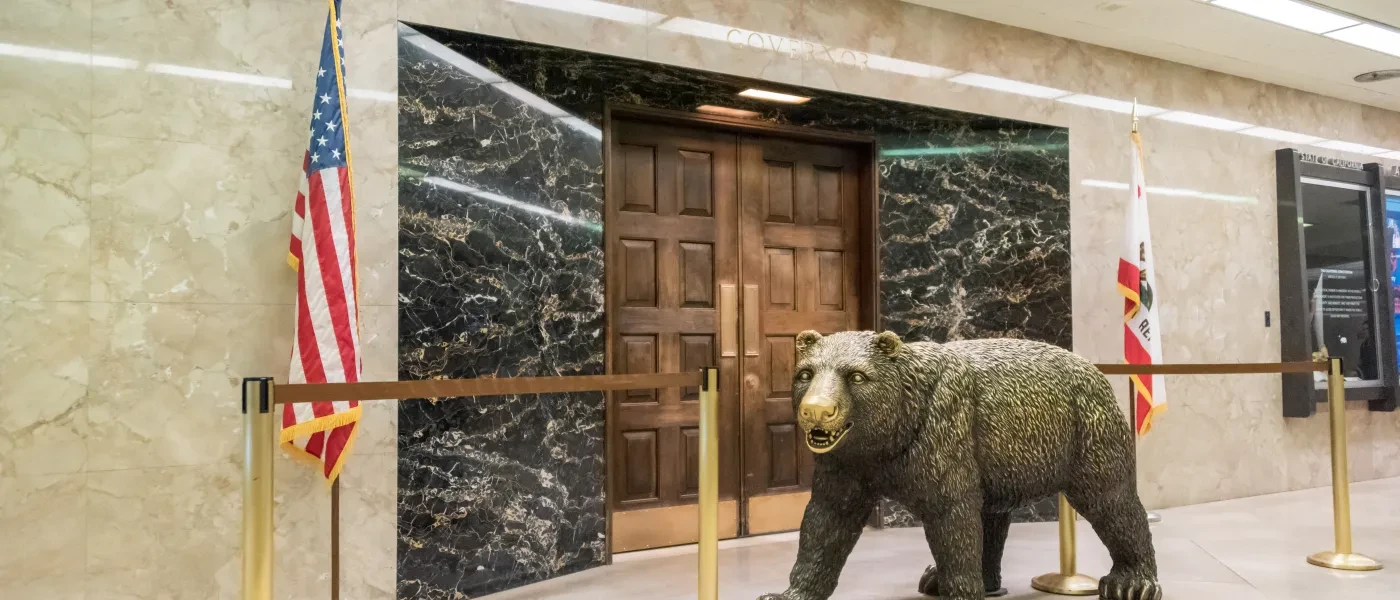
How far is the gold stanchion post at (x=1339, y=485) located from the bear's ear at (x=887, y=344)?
221cm

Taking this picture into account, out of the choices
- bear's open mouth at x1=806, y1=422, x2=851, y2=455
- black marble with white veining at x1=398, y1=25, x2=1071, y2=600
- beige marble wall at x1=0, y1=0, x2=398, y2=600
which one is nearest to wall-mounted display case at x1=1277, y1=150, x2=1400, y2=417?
black marble with white veining at x1=398, y1=25, x2=1071, y2=600

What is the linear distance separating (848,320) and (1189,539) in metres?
1.96

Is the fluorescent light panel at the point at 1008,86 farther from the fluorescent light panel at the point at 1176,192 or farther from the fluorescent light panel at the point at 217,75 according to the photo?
the fluorescent light panel at the point at 217,75

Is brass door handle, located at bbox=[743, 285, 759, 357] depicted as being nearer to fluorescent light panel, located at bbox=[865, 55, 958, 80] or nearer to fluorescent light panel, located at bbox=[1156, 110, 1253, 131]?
fluorescent light panel, located at bbox=[865, 55, 958, 80]

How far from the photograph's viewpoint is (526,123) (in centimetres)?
387

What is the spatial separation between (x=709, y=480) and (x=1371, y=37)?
5.28 metres

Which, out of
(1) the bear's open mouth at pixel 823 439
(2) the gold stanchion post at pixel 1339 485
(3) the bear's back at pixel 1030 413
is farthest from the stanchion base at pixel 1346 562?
(1) the bear's open mouth at pixel 823 439

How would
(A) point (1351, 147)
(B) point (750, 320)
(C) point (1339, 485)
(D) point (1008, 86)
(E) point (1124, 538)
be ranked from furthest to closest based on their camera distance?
(A) point (1351, 147), (D) point (1008, 86), (B) point (750, 320), (C) point (1339, 485), (E) point (1124, 538)

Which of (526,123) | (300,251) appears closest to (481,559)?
(300,251)

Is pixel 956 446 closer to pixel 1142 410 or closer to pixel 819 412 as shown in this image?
pixel 819 412

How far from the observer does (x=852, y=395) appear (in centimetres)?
249

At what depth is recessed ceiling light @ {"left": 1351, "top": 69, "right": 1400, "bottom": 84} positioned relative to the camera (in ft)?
20.2

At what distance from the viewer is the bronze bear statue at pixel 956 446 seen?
8.28ft

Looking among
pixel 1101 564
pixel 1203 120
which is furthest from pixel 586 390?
pixel 1203 120
